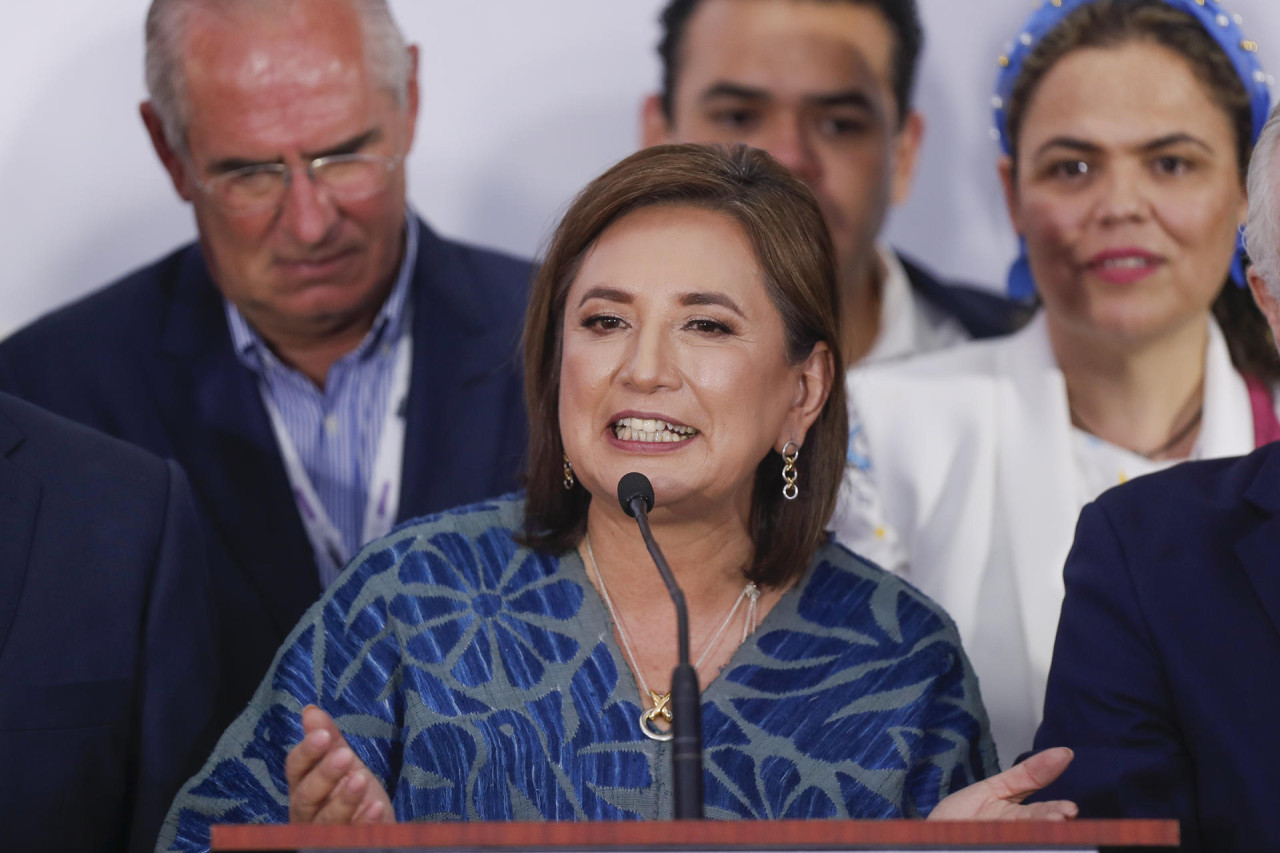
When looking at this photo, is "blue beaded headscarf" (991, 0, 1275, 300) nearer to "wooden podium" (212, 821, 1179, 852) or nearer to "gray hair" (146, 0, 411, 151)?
"gray hair" (146, 0, 411, 151)

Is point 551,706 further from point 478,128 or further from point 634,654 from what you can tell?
point 478,128

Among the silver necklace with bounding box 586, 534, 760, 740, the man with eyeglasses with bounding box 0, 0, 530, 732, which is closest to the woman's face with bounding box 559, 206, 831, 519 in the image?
the silver necklace with bounding box 586, 534, 760, 740

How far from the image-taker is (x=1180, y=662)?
1814mm

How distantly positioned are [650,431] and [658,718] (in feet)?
1.09

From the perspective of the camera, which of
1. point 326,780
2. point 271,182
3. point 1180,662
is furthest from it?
point 271,182

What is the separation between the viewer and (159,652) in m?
1.98

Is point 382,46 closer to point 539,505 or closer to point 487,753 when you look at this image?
point 539,505

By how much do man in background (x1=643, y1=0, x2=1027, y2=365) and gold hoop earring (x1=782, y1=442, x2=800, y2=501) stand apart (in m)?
0.88

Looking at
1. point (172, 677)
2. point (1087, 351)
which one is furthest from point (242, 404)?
point (1087, 351)

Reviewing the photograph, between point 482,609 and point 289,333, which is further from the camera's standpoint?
point 289,333

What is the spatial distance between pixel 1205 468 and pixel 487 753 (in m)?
0.93

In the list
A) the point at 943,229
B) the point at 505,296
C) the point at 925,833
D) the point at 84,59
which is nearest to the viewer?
the point at 925,833

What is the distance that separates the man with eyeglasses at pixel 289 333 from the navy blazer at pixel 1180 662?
3.28 ft

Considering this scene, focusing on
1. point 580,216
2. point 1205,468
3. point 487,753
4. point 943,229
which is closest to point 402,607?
point 487,753
